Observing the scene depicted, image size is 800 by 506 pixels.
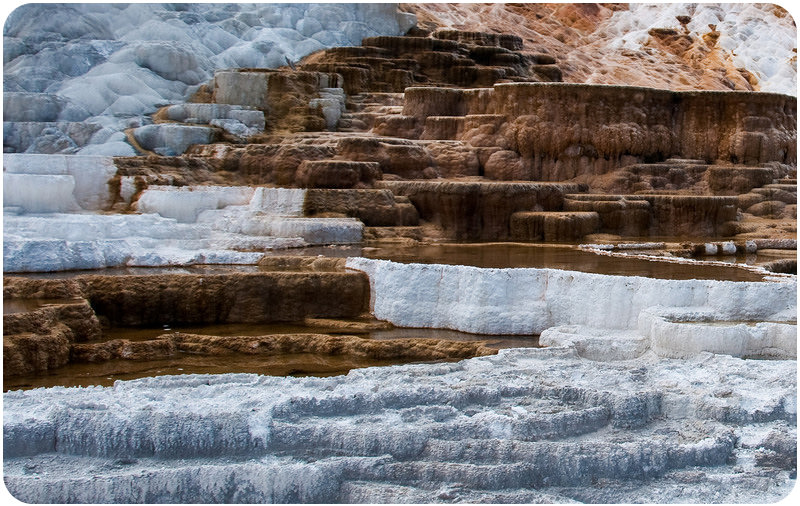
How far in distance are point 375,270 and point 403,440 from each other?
3.67 m

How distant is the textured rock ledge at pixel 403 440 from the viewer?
4512mm

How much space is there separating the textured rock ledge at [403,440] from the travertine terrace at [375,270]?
16 mm

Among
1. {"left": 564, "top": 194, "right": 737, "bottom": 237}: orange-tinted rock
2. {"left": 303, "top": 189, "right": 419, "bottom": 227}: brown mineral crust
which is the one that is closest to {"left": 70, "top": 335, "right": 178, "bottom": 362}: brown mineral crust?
{"left": 303, "top": 189, "right": 419, "bottom": 227}: brown mineral crust

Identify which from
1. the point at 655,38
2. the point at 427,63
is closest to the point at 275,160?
the point at 427,63

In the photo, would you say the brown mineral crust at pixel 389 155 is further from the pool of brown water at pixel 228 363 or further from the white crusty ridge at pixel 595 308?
the pool of brown water at pixel 228 363

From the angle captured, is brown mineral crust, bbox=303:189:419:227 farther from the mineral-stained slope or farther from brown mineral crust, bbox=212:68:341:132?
the mineral-stained slope

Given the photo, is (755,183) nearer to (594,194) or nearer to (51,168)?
(594,194)

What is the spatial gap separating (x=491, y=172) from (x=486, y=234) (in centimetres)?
177

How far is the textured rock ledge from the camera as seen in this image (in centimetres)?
451

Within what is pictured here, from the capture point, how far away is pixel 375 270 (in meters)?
8.47

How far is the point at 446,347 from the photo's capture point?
7199 mm

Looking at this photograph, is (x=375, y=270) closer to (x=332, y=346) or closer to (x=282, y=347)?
(x=332, y=346)

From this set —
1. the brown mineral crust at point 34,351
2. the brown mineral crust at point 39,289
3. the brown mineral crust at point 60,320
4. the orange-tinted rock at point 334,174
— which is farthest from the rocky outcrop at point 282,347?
the orange-tinted rock at point 334,174

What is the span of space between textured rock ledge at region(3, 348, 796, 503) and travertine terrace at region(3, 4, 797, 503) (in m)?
0.02
